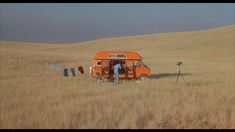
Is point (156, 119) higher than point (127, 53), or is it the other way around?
point (127, 53)

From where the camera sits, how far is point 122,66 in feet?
77.9

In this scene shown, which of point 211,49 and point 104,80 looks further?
point 211,49

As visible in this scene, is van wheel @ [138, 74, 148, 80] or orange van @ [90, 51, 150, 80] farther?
van wheel @ [138, 74, 148, 80]

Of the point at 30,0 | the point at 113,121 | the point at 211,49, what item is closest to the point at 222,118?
the point at 113,121

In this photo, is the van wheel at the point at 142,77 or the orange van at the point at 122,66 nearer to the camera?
the orange van at the point at 122,66

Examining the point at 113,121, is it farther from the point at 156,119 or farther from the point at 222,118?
the point at 222,118

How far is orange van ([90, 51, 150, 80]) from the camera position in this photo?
23516mm

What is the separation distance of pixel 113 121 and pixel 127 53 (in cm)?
1431

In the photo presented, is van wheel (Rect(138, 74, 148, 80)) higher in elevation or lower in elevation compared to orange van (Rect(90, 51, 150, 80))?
lower

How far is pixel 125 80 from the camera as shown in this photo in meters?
23.3

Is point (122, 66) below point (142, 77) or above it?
above

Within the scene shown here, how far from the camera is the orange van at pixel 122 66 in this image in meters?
23.5

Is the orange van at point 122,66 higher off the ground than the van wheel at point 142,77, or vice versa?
the orange van at point 122,66

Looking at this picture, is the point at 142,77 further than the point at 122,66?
Yes
